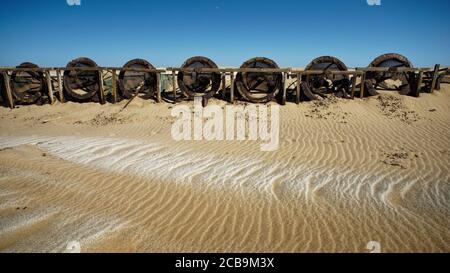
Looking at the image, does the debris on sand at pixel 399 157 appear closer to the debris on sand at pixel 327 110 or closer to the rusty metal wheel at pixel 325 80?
the debris on sand at pixel 327 110

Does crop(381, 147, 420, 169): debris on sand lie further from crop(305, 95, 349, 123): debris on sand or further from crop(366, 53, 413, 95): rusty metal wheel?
crop(366, 53, 413, 95): rusty metal wheel

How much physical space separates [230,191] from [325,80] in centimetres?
969

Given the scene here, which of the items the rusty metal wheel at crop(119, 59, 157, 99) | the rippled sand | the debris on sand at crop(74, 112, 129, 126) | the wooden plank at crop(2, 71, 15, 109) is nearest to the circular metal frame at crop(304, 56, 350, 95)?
the rippled sand

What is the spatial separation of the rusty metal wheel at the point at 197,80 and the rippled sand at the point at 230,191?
14.5ft

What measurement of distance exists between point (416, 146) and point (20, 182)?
9217 mm

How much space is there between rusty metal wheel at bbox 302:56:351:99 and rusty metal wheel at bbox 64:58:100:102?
33.7ft

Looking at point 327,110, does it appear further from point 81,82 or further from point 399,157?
point 81,82

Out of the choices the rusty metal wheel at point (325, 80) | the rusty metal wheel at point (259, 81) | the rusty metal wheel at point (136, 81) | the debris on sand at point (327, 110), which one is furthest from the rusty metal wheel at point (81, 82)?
the debris on sand at point (327, 110)

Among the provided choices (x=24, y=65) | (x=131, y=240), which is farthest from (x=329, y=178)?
(x=24, y=65)

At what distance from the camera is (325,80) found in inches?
504

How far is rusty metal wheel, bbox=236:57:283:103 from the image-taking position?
12.7 m

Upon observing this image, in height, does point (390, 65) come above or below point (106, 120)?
above

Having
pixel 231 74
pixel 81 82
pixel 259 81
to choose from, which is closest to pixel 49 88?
pixel 81 82
